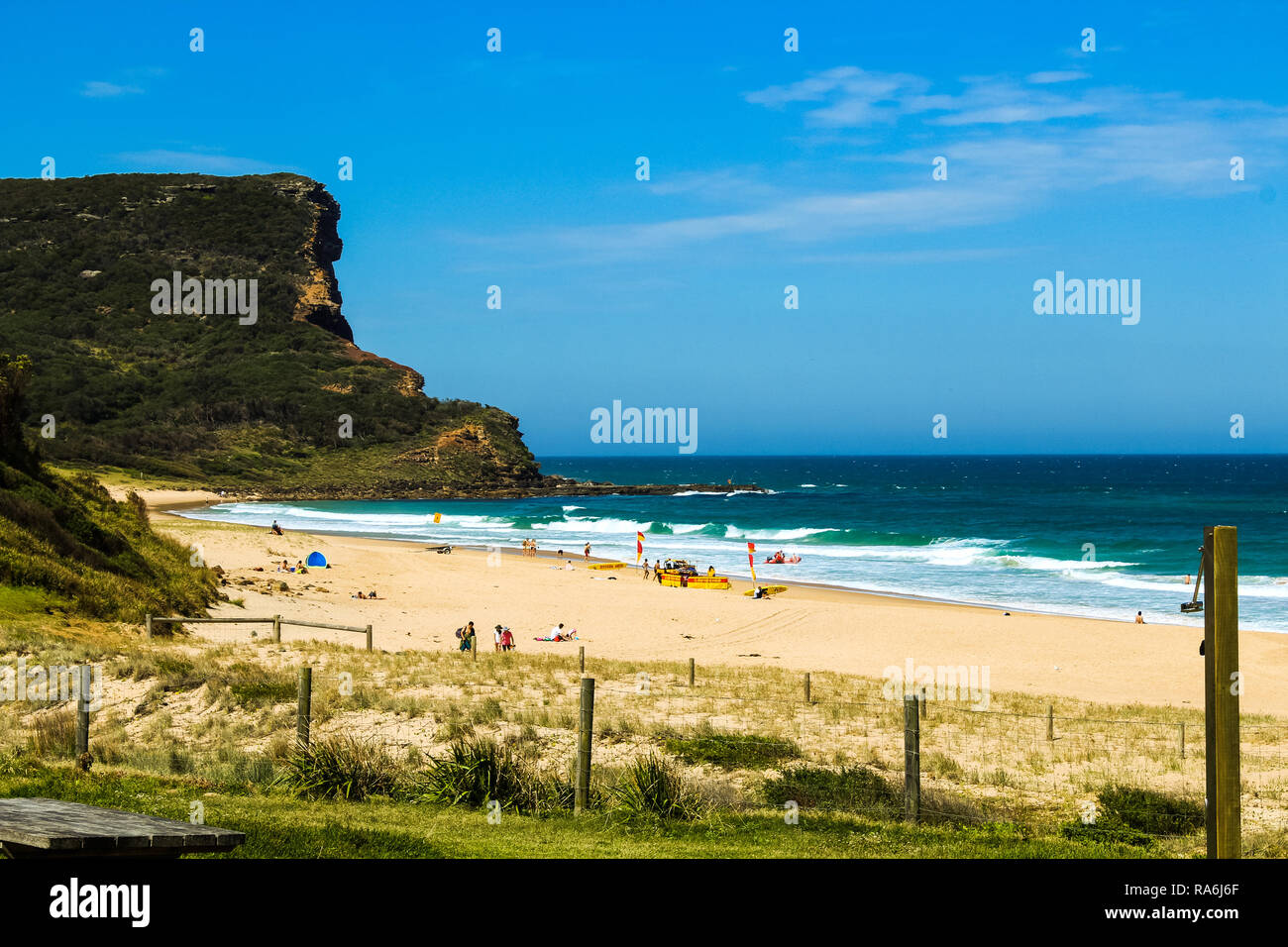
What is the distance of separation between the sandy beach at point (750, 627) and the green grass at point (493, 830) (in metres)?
13.5

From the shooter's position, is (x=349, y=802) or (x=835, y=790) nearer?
(x=349, y=802)

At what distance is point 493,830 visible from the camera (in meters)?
8.46

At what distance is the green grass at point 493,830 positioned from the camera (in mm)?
7219

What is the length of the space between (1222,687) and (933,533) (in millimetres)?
65975

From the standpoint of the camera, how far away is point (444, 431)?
12138 centimetres

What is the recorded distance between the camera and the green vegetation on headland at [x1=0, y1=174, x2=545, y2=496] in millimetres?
107375

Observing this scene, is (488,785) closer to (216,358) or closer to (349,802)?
(349,802)

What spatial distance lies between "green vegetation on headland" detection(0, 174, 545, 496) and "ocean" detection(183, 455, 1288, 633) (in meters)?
15.8

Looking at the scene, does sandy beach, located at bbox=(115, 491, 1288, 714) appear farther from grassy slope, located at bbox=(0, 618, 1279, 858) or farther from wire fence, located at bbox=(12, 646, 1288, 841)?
grassy slope, located at bbox=(0, 618, 1279, 858)

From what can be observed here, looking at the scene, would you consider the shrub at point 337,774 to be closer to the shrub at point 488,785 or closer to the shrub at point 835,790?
the shrub at point 488,785

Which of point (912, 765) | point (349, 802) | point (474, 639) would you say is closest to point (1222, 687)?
point (912, 765)

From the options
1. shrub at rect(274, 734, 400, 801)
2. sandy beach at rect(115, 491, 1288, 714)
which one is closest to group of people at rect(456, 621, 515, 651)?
sandy beach at rect(115, 491, 1288, 714)

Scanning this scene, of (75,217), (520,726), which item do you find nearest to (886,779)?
(520,726)
